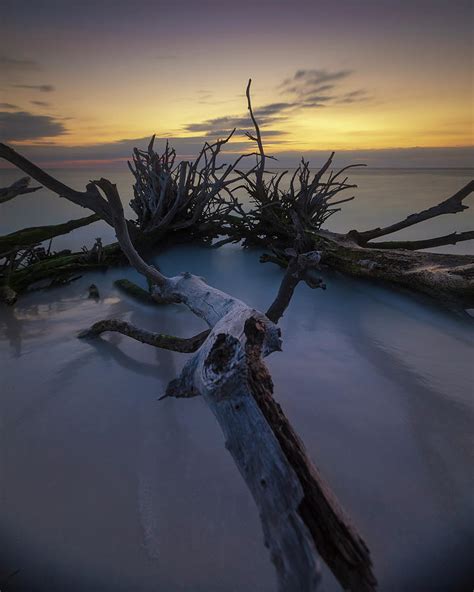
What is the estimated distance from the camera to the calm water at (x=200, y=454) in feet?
3.18

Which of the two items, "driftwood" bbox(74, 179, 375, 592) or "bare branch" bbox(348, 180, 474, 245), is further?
"bare branch" bbox(348, 180, 474, 245)

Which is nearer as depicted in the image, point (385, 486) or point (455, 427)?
point (385, 486)

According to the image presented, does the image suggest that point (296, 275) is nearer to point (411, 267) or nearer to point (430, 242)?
point (411, 267)

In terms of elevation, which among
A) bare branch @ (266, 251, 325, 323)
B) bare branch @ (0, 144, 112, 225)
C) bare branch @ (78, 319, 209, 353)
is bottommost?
bare branch @ (78, 319, 209, 353)

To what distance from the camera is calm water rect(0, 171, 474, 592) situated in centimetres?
97

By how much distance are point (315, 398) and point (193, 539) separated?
2.50 feet

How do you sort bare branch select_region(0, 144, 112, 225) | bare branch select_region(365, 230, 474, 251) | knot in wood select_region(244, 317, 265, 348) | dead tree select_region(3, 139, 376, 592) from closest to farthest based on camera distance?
dead tree select_region(3, 139, 376, 592)
knot in wood select_region(244, 317, 265, 348)
bare branch select_region(0, 144, 112, 225)
bare branch select_region(365, 230, 474, 251)

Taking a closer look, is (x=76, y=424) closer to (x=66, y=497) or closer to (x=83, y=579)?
(x=66, y=497)

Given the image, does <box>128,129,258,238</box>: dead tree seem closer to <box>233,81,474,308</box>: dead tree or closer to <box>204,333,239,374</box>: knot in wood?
<box>233,81,474,308</box>: dead tree


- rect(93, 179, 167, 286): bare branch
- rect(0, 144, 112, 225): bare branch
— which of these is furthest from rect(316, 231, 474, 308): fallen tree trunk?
rect(0, 144, 112, 225): bare branch

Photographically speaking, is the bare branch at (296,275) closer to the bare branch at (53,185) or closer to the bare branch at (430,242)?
the bare branch at (53,185)

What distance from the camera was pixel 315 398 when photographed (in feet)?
5.24

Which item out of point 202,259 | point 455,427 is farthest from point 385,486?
point 202,259

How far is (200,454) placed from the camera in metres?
1.29
